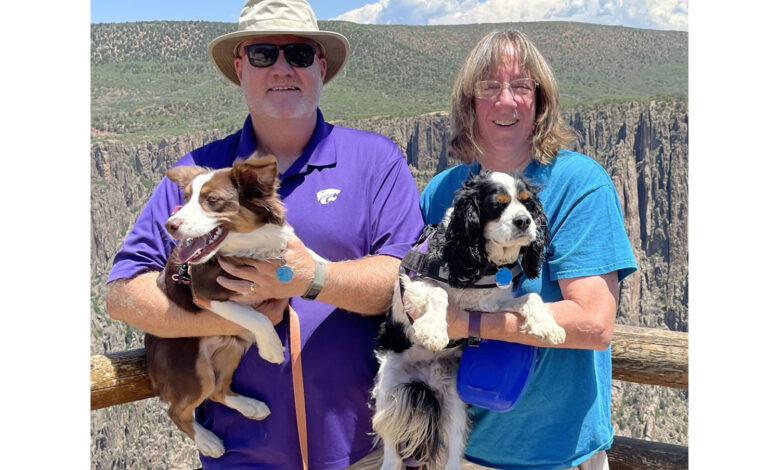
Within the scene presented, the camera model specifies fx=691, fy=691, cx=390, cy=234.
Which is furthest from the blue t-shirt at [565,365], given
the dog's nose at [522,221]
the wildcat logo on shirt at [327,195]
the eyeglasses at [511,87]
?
the wildcat logo on shirt at [327,195]

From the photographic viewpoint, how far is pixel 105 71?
99500 mm

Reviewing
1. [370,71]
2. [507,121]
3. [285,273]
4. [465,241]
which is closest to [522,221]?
[465,241]

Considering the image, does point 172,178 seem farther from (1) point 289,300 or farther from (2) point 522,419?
(2) point 522,419

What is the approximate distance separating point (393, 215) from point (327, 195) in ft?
1.27

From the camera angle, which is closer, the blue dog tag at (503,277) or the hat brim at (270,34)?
the blue dog tag at (503,277)

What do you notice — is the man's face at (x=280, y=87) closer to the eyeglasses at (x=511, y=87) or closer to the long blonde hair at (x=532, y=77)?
the long blonde hair at (x=532, y=77)

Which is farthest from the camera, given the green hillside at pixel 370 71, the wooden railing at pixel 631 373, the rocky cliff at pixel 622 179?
the green hillside at pixel 370 71

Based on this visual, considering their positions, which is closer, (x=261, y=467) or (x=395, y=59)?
(x=261, y=467)

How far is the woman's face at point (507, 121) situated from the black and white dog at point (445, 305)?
1.02 feet

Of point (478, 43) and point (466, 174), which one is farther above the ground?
point (478, 43)

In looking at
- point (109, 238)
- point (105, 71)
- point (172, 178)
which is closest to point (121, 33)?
point (105, 71)

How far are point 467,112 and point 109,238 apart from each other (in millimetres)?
99153

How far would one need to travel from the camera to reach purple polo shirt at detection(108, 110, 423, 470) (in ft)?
12.5

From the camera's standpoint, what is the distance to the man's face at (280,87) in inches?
158
